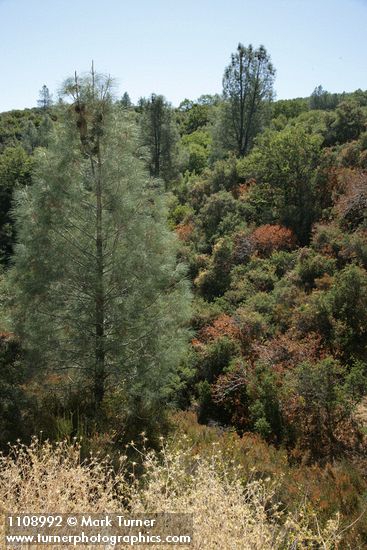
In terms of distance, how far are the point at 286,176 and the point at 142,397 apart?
1328 centimetres

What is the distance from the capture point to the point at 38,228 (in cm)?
711

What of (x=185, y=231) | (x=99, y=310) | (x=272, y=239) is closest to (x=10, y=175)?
(x=185, y=231)

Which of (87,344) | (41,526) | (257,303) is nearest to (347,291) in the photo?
(257,303)

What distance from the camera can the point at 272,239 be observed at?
15.6 m

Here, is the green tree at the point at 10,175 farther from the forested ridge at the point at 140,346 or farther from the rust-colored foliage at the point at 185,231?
the forested ridge at the point at 140,346

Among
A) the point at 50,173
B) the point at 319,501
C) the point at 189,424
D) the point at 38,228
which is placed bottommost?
the point at 189,424

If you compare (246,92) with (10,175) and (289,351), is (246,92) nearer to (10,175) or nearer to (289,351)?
(10,175)

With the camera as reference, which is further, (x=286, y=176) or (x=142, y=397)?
(x=286, y=176)

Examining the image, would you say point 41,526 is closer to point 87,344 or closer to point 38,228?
point 87,344

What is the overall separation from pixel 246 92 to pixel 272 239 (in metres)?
14.4

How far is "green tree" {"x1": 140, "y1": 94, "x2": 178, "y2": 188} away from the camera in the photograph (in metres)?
26.1

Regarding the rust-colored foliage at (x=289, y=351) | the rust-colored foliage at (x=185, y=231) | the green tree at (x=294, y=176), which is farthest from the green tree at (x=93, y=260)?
the rust-colored foliage at (x=185, y=231)

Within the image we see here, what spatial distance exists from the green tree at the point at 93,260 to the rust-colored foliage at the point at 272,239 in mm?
8796

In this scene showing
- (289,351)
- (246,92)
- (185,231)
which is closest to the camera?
(289,351)
